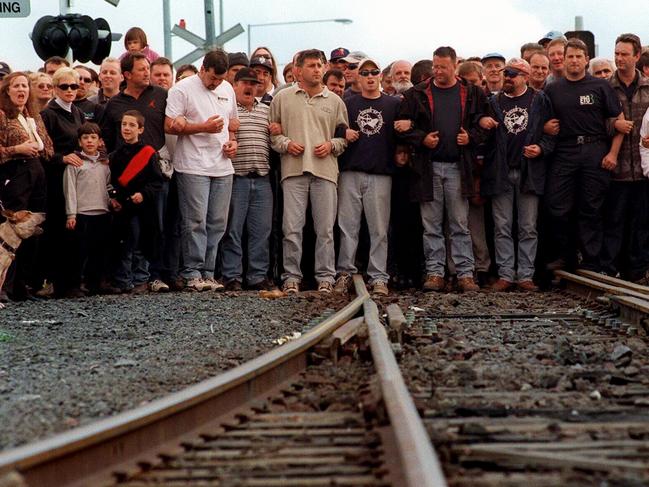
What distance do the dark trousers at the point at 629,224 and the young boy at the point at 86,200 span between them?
568cm

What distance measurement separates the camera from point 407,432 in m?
3.91

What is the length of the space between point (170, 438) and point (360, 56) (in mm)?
10355

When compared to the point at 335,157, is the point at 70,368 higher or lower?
lower


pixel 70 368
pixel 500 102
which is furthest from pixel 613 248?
pixel 70 368

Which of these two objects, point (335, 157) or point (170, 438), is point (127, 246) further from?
point (170, 438)

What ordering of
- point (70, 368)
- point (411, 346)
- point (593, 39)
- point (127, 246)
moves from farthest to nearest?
point (593, 39) → point (127, 246) → point (411, 346) → point (70, 368)

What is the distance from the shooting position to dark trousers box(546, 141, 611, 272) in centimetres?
1298

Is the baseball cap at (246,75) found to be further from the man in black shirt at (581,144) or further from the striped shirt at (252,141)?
the man in black shirt at (581,144)

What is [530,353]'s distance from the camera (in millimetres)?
7188

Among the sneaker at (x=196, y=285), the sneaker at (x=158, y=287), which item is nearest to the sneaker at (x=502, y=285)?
the sneaker at (x=196, y=285)

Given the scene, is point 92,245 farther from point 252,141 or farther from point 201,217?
point 252,141

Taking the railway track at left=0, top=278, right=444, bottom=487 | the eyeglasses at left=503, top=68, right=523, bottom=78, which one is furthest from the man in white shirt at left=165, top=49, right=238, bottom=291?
the railway track at left=0, top=278, right=444, bottom=487

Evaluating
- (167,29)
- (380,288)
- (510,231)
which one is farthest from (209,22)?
(380,288)

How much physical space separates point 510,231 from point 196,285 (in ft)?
11.6
